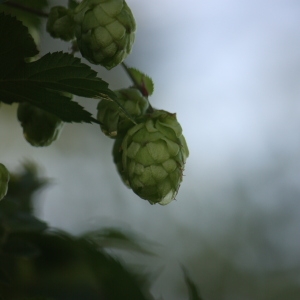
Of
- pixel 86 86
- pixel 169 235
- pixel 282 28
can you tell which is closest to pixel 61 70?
pixel 86 86

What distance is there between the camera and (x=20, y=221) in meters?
1.06

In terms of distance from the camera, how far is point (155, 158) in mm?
864

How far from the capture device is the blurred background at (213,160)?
2.09 meters

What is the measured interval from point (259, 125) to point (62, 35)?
9.80ft

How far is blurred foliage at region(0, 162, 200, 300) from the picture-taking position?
0.97 metres

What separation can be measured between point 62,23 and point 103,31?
0.13 metres

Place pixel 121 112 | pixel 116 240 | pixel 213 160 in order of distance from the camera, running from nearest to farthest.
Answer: pixel 121 112 < pixel 116 240 < pixel 213 160

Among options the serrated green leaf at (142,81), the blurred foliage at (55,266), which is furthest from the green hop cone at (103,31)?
the blurred foliage at (55,266)

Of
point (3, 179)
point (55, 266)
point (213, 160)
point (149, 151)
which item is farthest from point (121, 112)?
point (213, 160)

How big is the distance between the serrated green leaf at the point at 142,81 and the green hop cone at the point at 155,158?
0.11 m

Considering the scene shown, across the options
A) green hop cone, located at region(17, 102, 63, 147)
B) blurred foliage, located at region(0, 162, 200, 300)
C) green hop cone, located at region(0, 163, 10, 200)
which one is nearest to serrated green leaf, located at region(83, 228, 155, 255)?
blurred foliage, located at region(0, 162, 200, 300)

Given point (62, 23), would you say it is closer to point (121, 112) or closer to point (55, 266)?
point (121, 112)

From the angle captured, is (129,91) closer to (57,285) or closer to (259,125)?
(57,285)

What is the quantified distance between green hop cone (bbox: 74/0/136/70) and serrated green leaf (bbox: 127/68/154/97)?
162 millimetres
